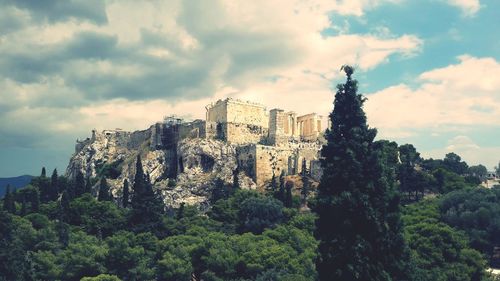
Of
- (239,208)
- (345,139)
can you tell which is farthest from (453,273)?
(239,208)

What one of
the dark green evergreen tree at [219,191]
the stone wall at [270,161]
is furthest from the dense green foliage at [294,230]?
the stone wall at [270,161]

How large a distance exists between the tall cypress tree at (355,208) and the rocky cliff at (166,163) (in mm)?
61244

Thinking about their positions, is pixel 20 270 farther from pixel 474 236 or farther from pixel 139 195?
pixel 474 236

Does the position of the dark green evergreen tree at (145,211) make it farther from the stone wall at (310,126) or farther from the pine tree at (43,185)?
the stone wall at (310,126)

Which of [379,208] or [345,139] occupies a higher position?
[345,139]

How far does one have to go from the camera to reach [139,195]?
224ft

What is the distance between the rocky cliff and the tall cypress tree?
61.2 meters

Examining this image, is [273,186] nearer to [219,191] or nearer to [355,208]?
[219,191]

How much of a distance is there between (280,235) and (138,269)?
15.6 m

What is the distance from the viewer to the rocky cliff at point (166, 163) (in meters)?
89.9

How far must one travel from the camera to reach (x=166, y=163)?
99812 millimetres

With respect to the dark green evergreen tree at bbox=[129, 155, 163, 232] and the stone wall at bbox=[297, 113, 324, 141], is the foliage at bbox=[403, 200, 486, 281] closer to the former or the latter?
the dark green evergreen tree at bbox=[129, 155, 163, 232]

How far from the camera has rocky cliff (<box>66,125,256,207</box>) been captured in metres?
89.9

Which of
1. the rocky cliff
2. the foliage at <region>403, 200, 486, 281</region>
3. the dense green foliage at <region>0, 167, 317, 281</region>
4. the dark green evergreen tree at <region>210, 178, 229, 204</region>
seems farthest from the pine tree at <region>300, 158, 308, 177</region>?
the foliage at <region>403, 200, 486, 281</region>
